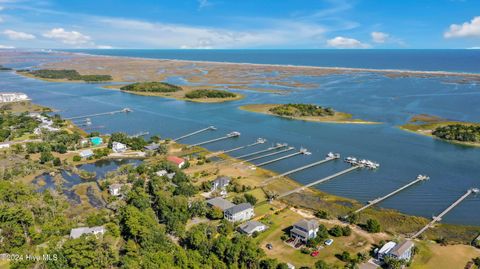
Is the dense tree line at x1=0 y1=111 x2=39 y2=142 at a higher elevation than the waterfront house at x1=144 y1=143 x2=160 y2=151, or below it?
below

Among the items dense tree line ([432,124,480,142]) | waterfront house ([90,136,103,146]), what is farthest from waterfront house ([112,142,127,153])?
dense tree line ([432,124,480,142])

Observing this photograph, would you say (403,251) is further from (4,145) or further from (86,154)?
(4,145)

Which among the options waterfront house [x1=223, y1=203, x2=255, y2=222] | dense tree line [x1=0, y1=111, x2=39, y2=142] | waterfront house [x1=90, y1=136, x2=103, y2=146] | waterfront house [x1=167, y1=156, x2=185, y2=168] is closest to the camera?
waterfront house [x1=223, y1=203, x2=255, y2=222]

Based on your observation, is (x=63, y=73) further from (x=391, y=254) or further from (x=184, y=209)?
(x=391, y=254)

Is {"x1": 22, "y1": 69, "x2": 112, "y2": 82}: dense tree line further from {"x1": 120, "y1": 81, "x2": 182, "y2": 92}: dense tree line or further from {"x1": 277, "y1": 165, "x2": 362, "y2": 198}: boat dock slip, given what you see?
{"x1": 277, "y1": 165, "x2": 362, "y2": 198}: boat dock slip

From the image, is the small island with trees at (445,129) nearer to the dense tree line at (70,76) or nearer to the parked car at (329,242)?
the parked car at (329,242)

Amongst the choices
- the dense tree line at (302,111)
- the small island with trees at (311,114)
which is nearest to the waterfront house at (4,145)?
the small island with trees at (311,114)
